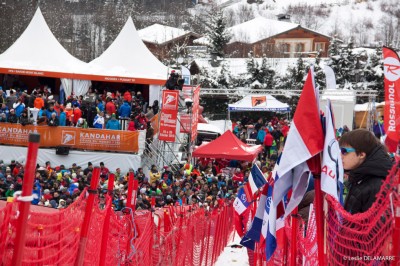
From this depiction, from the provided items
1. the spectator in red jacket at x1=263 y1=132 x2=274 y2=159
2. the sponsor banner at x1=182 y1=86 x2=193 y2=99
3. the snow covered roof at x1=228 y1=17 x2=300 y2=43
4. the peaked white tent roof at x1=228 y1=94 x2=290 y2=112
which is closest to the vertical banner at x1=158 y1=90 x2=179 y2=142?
the sponsor banner at x1=182 y1=86 x2=193 y2=99

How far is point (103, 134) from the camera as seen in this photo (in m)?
23.4

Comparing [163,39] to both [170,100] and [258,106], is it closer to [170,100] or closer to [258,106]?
[258,106]

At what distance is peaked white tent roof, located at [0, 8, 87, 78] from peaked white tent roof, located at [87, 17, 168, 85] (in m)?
0.77

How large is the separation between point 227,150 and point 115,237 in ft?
62.7

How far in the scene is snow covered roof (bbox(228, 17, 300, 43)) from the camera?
274ft

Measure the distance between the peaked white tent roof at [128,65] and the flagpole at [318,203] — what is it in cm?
2368

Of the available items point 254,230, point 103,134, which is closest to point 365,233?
point 254,230

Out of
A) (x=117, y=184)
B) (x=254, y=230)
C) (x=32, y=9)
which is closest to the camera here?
(x=254, y=230)

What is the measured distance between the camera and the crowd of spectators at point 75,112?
2314 centimetres

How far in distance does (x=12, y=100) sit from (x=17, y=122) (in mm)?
1346

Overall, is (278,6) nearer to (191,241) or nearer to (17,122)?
(17,122)

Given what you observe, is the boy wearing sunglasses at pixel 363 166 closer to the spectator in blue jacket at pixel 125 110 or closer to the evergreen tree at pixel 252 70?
the spectator in blue jacket at pixel 125 110

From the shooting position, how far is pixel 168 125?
82.3 ft

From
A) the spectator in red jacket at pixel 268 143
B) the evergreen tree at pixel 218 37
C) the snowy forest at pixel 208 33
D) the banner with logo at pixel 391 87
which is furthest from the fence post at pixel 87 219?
the evergreen tree at pixel 218 37
